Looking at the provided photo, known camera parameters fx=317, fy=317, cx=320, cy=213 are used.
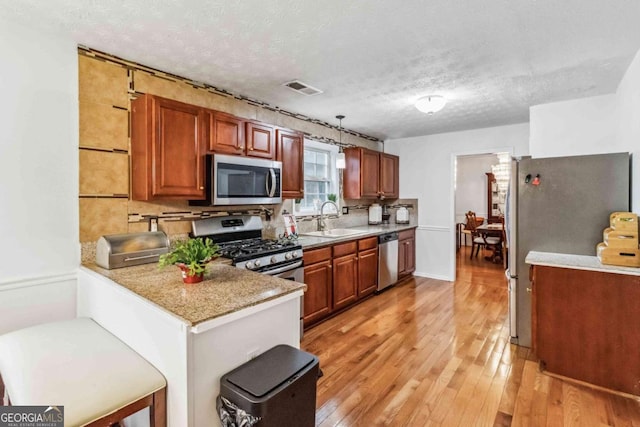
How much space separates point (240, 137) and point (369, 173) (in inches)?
95.5

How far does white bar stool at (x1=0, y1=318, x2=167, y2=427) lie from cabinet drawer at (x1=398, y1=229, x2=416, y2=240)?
3.99 metres

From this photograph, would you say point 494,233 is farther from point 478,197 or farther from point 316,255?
point 316,255

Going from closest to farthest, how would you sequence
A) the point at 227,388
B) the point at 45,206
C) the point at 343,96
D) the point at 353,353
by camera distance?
the point at 227,388 < the point at 45,206 < the point at 353,353 < the point at 343,96

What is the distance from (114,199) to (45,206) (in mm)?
394

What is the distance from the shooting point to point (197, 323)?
3.87 feet

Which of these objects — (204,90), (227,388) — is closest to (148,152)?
(204,90)

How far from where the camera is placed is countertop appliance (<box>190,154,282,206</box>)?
2615 millimetres

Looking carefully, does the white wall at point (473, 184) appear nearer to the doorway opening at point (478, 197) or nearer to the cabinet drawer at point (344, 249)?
the doorway opening at point (478, 197)

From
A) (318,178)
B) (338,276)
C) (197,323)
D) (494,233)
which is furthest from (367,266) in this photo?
(494,233)

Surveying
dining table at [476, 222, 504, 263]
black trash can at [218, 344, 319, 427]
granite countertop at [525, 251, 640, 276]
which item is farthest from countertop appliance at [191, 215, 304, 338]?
dining table at [476, 222, 504, 263]

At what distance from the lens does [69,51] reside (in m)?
2.13

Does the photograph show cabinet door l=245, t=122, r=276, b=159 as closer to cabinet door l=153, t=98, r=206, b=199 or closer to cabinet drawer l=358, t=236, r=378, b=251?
cabinet door l=153, t=98, r=206, b=199

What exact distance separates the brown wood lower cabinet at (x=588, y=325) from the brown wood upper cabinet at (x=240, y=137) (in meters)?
2.55

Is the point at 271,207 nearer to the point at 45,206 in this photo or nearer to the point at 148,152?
the point at 148,152
